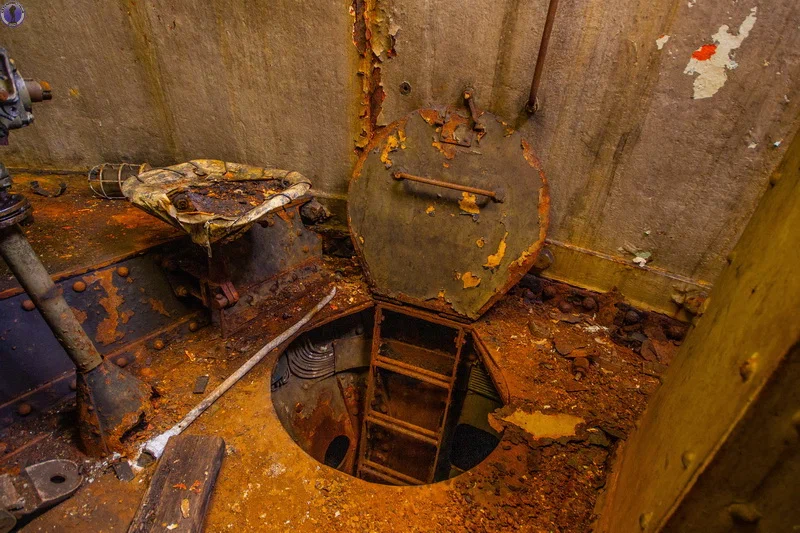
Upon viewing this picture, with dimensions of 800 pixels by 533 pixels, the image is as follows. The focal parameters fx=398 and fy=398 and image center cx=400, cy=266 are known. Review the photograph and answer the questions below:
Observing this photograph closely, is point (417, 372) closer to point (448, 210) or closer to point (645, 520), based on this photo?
point (448, 210)

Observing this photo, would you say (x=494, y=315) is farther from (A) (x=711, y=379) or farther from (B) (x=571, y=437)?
(A) (x=711, y=379)

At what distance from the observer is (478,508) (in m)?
1.81

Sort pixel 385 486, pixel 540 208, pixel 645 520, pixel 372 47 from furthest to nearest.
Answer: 1. pixel 372 47
2. pixel 540 208
3. pixel 385 486
4. pixel 645 520

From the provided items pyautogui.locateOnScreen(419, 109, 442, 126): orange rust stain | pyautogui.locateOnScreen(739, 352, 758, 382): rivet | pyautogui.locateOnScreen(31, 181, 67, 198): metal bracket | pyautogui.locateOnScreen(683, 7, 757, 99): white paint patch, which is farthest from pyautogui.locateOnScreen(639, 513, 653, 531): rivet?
pyautogui.locateOnScreen(31, 181, 67, 198): metal bracket

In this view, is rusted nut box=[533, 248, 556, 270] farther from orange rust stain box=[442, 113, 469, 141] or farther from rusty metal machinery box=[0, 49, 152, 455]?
rusty metal machinery box=[0, 49, 152, 455]

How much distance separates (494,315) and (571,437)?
997 mm

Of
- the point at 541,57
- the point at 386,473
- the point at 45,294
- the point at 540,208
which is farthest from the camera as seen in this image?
the point at 386,473

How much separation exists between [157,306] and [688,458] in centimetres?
277

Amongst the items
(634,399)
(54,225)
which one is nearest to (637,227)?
(634,399)

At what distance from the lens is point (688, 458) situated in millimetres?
895

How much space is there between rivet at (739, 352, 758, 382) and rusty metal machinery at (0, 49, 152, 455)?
224cm

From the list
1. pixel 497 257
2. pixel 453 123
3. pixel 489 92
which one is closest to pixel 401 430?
pixel 497 257

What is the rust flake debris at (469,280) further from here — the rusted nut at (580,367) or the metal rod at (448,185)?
the rusted nut at (580,367)

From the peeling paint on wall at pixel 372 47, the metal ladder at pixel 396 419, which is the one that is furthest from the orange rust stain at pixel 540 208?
the peeling paint on wall at pixel 372 47
